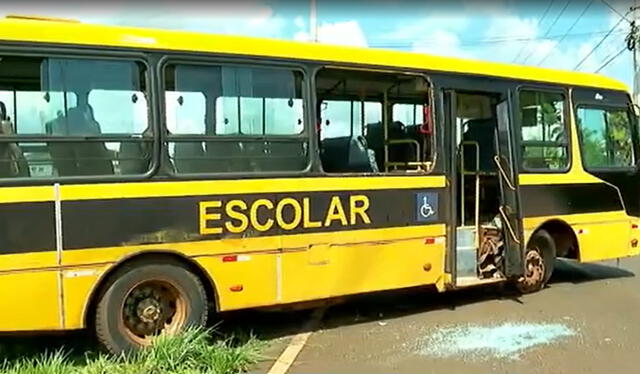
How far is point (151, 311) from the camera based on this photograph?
5.50m

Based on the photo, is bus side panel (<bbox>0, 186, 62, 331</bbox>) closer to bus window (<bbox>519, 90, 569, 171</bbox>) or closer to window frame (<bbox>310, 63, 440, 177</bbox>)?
window frame (<bbox>310, 63, 440, 177</bbox>)

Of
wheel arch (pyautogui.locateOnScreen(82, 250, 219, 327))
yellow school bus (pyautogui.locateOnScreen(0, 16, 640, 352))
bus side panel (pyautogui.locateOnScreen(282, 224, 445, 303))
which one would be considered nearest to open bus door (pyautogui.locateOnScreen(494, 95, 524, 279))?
yellow school bus (pyautogui.locateOnScreen(0, 16, 640, 352))

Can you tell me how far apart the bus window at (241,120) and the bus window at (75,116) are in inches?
12.4

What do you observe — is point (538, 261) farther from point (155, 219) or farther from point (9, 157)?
point (9, 157)

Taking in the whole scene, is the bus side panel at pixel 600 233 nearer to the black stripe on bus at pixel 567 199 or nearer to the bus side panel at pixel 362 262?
the black stripe on bus at pixel 567 199

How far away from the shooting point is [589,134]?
334 inches

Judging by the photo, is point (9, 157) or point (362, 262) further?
point (362, 262)

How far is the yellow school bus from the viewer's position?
A: 5016mm

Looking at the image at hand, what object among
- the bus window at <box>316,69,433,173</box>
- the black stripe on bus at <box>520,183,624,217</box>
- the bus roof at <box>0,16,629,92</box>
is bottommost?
the black stripe on bus at <box>520,183,624,217</box>

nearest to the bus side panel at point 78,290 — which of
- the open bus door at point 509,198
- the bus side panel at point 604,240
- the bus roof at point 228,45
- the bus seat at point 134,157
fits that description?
the bus seat at point 134,157

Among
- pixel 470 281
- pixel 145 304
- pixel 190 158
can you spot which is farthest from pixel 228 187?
pixel 470 281

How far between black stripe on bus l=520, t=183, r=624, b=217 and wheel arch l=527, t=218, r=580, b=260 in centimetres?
19

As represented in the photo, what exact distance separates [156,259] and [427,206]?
2917 millimetres

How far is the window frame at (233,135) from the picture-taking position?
5453 millimetres
